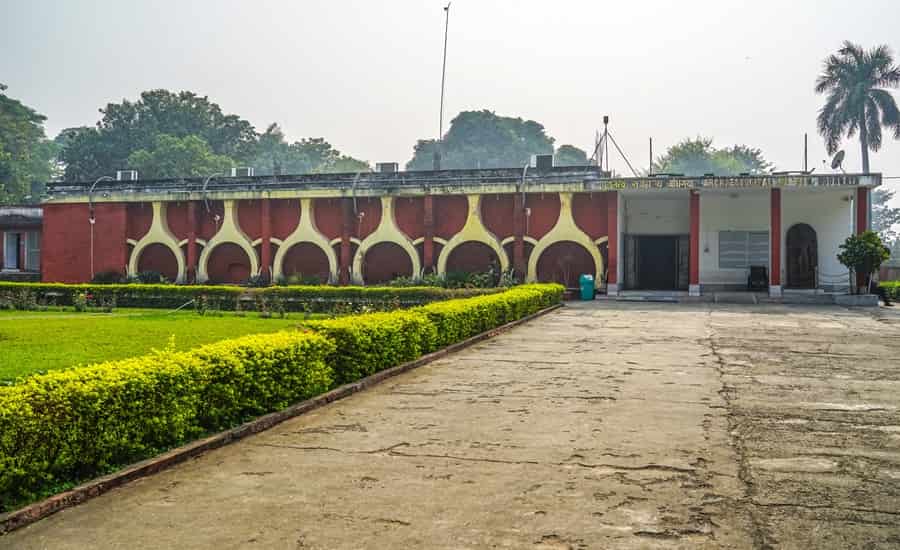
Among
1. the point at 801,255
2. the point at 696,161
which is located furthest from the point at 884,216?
the point at 801,255

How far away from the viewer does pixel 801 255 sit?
24469mm

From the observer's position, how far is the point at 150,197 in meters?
27.6

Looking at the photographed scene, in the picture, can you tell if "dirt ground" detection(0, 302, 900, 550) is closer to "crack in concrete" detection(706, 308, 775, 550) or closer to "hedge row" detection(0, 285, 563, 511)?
"crack in concrete" detection(706, 308, 775, 550)

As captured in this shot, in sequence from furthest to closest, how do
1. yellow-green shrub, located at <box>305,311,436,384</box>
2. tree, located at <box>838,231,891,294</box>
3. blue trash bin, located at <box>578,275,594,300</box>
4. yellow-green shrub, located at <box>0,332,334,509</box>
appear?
blue trash bin, located at <box>578,275,594,300</box>
tree, located at <box>838,231,891,294</box>
yellow-green shrub, located at <box>305,311,436,384</box>
yellow-green shrub, located at <box>0,332,334,509</box>

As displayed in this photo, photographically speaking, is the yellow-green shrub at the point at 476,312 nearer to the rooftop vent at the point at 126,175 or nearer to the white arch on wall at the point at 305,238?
the white arch on wall at the point at 305,238

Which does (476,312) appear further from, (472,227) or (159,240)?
(159,240)

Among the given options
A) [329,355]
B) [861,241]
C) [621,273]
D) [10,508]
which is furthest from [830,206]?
[10,508]

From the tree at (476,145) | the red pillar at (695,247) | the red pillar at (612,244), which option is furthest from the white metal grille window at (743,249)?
the tree at (476,145)

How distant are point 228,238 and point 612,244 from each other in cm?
1266

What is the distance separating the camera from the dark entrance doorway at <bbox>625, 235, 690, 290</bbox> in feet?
83.3

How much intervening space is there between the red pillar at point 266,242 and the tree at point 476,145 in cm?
4976

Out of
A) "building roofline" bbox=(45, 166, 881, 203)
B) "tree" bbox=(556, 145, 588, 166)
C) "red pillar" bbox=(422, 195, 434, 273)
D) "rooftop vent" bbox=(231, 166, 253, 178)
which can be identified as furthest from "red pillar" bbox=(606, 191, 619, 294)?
"tree" bbox=(556, 145, 588, 166)

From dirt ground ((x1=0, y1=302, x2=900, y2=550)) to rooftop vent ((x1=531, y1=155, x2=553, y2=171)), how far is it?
17.4 metres

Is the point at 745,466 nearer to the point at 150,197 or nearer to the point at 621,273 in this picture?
the point at 621,273
